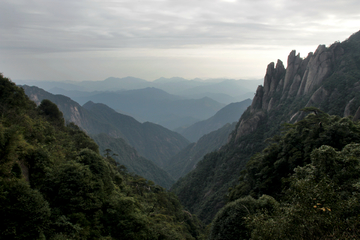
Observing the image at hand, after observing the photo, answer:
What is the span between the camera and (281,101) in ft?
232

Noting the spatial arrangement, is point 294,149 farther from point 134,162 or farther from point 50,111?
point 134,162

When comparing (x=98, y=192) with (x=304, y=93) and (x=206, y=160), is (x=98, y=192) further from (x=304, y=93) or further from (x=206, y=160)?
(x=206, y=160)

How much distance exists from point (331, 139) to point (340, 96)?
3813cm

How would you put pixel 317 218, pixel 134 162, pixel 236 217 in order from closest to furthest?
pixel 317 218, pixel 236 217, pixel 134 162

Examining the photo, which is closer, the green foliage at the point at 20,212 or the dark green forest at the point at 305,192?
the dark green forest at the point at 305,192

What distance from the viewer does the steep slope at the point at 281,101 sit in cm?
5294

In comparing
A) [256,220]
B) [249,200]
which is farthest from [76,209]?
[249,200]

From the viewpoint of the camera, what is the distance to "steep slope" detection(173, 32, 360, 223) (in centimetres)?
5294

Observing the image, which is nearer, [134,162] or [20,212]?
[20,212]

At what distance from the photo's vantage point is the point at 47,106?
3541 centimetres

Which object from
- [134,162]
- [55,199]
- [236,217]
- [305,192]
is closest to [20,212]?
[55,199]

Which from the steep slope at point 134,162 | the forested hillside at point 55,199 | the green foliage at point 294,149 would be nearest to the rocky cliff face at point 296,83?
the green foliage at point 294,149

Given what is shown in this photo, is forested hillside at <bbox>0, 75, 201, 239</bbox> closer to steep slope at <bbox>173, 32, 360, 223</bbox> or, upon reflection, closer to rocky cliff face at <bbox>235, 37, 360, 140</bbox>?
steep slope at <bbox>173, 32, 360, 223</bbox>

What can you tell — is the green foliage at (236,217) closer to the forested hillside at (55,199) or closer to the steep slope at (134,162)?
the forested hillside at (55,199)
